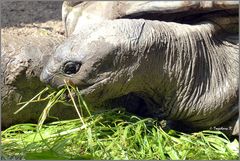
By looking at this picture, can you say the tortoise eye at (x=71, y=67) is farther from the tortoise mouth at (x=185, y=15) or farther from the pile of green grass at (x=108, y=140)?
the tortoise mouth at (x=185, y=15)

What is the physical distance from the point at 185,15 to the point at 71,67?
0.64 meters

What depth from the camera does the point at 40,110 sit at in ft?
8.16

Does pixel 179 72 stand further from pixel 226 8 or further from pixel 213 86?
pixel 226 8

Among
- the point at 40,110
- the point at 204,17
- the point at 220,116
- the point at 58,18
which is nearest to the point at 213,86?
the point at 220,116

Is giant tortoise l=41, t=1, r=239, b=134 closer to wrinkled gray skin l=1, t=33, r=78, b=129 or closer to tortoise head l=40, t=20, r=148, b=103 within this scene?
tortoise head l=40, t=20, r=148, b=103

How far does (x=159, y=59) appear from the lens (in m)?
2.19

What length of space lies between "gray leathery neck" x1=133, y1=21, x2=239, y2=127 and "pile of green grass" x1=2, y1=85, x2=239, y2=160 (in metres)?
0.09

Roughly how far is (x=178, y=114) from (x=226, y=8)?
444 mm

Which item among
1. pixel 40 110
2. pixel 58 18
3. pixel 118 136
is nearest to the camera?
pixel 118 136

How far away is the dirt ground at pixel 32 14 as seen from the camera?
3343 millimetres

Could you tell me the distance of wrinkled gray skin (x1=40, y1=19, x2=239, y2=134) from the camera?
2.04 meters

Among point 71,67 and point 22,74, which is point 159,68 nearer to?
point 71,67

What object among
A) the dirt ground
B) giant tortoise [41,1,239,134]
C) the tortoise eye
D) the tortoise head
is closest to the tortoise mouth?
giant tortoise [41,1,239,134]

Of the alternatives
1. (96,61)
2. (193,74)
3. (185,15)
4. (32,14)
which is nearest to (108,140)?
(96,61)
